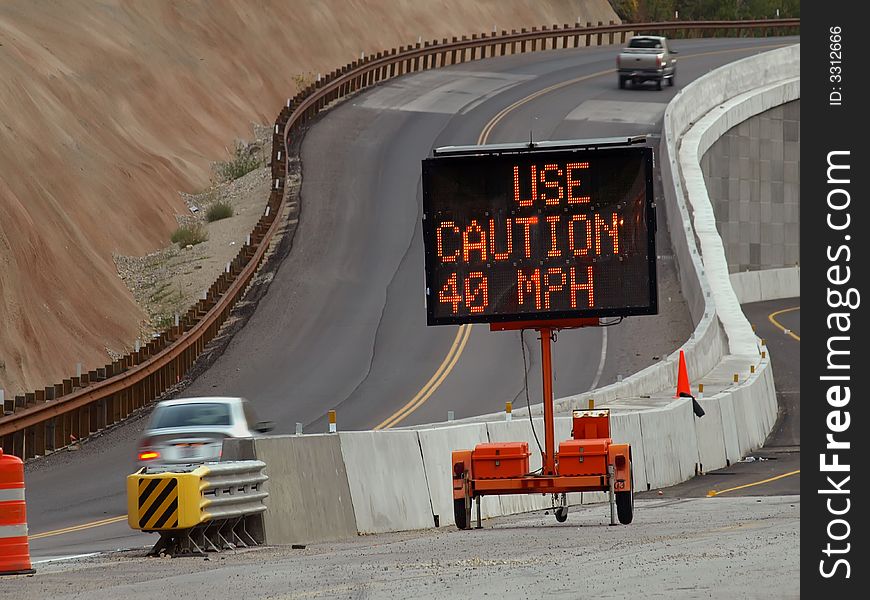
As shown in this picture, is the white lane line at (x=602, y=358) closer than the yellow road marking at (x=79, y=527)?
No

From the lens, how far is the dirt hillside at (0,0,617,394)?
40938mm

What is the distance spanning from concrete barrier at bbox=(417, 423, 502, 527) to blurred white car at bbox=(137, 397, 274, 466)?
246cm

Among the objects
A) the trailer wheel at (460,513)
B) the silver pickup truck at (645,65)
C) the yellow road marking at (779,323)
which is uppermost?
the silver pickup truck at (645,65)

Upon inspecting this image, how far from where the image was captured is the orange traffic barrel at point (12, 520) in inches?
572

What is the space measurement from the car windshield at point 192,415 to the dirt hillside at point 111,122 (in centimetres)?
1557

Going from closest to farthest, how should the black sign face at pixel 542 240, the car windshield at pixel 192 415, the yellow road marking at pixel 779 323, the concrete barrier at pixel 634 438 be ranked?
the black sign face at pixel 542 240
the car windshield at pixel 192 415
the concrete barrier at pixel 634 438
the yellow road marking at pixel 779 323

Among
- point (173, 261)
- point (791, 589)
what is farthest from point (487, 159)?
point (173, 261)

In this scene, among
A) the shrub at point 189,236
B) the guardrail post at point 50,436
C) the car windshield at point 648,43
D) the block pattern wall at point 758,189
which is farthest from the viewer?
the car windshield at point 648,43

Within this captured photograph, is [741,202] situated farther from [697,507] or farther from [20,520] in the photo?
[20,520]

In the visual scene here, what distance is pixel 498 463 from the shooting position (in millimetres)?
18422

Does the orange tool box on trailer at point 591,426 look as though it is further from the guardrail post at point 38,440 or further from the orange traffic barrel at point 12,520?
the guardrail post at point 38,440

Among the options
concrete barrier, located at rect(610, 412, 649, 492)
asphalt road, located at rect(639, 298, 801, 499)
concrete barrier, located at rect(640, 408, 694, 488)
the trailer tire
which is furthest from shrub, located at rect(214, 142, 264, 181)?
the trailer tire

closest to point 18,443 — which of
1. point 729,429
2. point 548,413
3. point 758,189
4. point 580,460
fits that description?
point 729,429

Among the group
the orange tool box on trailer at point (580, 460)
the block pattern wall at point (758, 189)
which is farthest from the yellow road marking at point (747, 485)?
the block pattern wall at point (758, 189)
